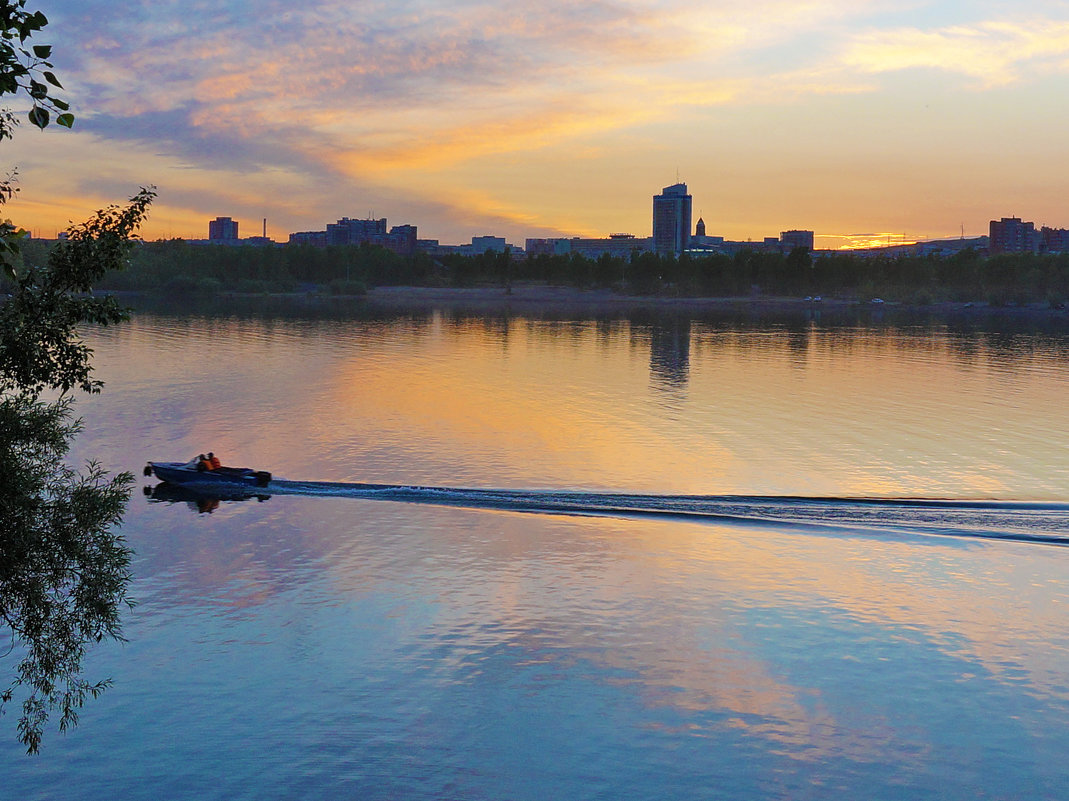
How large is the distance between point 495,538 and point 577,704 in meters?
17.5

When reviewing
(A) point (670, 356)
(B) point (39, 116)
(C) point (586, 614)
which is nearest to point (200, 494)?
(C) point (586, 614)

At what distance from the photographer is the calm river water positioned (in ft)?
91.0

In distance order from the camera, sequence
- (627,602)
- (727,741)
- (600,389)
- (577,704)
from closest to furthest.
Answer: (727,741) < (577,704) < (627,602) < (600,389)

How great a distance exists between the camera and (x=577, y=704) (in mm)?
31047

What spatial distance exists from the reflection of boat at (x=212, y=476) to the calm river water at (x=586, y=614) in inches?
77.3

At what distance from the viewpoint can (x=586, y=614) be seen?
38594 mm

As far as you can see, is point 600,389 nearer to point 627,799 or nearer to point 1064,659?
point 1064,659

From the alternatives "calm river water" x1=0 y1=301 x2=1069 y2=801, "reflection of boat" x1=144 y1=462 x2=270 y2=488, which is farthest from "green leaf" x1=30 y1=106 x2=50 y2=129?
"reflection of boat" x1=144 y1=462 x2=270 y2=488

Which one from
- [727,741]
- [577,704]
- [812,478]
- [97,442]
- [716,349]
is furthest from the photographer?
[716,349]

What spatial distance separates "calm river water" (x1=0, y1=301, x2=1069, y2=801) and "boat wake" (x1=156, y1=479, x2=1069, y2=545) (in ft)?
0.67

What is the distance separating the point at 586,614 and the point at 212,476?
2631cm

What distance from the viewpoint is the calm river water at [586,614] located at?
91.0 ft

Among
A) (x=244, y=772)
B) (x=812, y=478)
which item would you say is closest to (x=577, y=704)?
(x=244, y=772)

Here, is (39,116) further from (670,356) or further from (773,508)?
(670,356)
